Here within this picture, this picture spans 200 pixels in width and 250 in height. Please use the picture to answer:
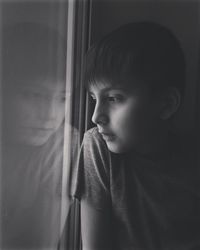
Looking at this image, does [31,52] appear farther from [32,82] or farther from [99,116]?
[99,116]

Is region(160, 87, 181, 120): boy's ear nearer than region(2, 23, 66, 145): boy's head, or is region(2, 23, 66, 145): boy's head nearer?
region(2, 23, 66, 145): boy's head

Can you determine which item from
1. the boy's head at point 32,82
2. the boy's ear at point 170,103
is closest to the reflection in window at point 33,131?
the boy's head at point 32,82

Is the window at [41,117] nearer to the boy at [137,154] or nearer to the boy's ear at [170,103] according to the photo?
the boy at [137,154]

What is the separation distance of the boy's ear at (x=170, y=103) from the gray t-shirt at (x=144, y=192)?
2.9 inches

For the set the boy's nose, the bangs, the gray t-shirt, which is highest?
the bangs

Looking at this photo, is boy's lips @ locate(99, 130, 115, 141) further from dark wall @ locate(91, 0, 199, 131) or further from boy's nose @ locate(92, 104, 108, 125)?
dark wall @ locate(91, 0, 199, 131)

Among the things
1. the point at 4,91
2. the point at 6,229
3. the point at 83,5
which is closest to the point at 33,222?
the point at 6,229

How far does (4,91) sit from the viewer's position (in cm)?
41

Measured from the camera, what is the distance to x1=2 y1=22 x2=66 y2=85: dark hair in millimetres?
414

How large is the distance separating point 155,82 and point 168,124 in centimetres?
9

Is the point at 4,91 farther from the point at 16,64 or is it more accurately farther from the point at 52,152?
the point at 52,152

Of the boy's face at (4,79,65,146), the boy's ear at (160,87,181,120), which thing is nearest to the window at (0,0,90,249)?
the boy's face at (4,79,65,146)

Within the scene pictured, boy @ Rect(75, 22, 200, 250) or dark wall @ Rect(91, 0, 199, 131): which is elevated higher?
dark wall @ Rect(91, 0, 199, 131)

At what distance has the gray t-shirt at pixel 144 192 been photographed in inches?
23.0
